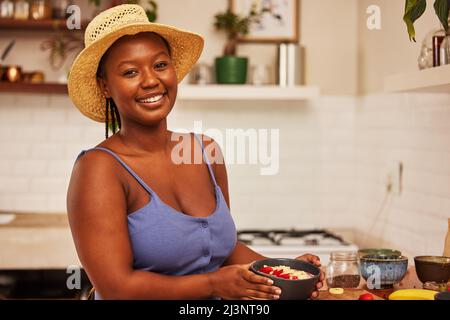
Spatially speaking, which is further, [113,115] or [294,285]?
[113,115]

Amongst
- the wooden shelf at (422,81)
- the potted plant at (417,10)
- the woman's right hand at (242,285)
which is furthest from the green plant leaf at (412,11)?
the woman's right hand at (242,285)

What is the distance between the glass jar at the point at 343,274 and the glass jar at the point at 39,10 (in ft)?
5.47

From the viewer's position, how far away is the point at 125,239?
2.98 ft

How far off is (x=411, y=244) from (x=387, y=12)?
27.1 inches

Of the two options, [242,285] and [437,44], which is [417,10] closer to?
[437,44]

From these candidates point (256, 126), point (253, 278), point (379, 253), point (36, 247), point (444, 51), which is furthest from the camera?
point (256, 126)

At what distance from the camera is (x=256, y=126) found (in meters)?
2.57

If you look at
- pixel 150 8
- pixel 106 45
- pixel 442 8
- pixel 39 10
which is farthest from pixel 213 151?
pixel 39 10

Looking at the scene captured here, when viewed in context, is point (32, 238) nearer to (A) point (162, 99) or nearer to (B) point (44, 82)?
(B) point (44, 82)

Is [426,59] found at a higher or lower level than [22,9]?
lower

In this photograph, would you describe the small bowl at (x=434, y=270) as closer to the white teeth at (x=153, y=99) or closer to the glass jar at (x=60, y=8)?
the white teeth at (x=153, y=99)

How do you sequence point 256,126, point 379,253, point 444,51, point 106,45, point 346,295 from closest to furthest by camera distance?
1. point 106,45
2. point 346,295
3. point 379,253
4. point 444,51
5. point 256,126

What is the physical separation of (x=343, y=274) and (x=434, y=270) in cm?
15
